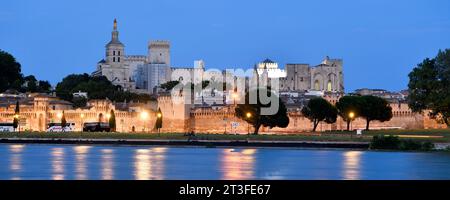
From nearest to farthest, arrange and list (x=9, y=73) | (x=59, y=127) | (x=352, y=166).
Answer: (x=352, y=166), (x=59, y=127), (x=9, y=73)

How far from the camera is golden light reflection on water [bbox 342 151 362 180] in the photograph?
33.9 m

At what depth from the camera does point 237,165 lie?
128 feet

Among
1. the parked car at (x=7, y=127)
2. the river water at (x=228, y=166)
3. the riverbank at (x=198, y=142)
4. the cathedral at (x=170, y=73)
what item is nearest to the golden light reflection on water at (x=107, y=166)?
the river water at (x=228, y=166)

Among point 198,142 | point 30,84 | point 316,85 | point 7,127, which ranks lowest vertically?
point 198,142

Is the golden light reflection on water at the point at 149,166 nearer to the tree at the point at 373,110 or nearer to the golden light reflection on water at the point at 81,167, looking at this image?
the golden light reflection on water at the point at 81,167

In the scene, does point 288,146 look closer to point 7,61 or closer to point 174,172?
point 174,172

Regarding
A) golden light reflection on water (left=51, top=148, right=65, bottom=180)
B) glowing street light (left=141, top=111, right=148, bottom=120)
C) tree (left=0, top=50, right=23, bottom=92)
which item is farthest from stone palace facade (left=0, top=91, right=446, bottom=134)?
golden light reflection on water (left=51, top=148, right=65, bottom=180)

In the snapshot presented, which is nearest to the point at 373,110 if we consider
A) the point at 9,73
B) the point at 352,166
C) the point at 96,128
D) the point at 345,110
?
the point at 345,110

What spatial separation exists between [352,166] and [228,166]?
4.09 metres

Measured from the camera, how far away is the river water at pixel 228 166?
33.7 meters

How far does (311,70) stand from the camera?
152 meters

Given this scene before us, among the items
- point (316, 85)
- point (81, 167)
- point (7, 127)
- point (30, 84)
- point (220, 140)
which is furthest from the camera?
point (316, 85)

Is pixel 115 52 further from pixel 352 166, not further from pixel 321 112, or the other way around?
pixel 352 166
